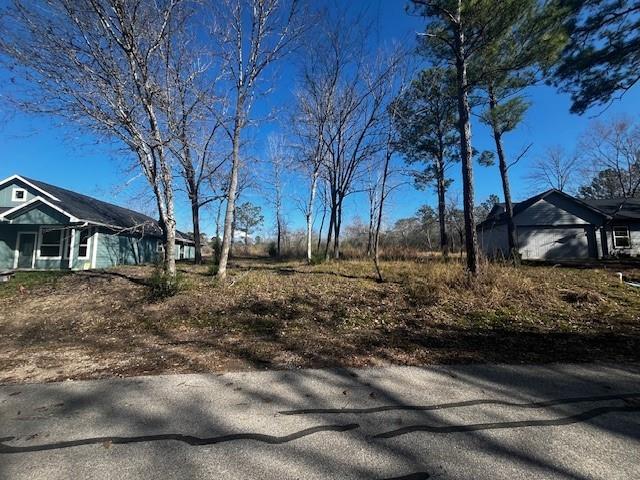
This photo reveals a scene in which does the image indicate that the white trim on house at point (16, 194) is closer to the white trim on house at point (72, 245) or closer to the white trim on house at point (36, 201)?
the white trim on house at point (36, 201)

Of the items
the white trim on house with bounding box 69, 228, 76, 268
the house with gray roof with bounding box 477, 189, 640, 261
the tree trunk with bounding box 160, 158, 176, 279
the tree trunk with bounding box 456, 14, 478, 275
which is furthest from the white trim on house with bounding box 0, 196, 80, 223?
the house with gray roof with bounding box 477, 189, 640, 261

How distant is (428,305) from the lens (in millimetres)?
7512

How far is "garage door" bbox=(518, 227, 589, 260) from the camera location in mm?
20688

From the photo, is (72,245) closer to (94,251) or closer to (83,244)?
(83,244)

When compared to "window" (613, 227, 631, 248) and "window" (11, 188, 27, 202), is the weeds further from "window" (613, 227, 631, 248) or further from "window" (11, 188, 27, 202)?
"window" (613, 227, 631, 248)

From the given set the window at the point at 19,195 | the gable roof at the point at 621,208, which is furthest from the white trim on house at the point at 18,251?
the gable roof at the point at 621,208

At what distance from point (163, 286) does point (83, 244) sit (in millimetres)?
11089

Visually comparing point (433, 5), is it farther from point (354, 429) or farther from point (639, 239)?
point (639, 239)

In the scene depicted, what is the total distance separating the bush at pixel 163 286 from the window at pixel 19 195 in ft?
48.8

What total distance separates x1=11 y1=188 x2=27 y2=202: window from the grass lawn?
32.0 feet

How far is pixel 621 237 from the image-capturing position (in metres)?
21.7

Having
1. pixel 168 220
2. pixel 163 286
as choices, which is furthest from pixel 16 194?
pixel 163 286

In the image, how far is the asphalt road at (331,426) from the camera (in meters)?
2.36

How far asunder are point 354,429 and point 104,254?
18.1m
